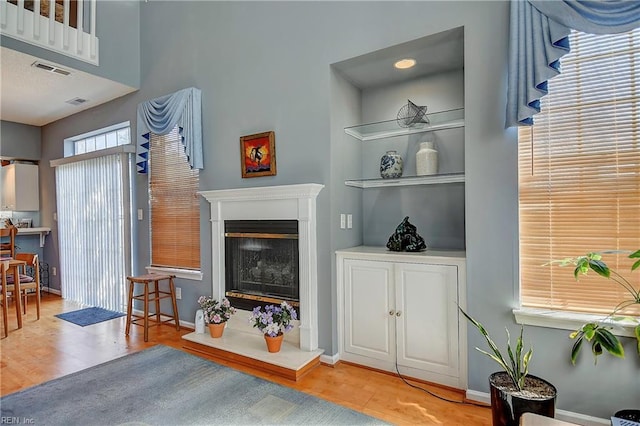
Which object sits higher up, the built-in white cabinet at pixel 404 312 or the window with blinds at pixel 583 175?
the window with blinds at pixel 583 175

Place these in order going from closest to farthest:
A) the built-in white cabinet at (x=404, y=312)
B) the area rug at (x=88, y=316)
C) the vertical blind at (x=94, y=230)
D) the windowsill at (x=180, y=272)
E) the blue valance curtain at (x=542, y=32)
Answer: the blue valance curtain at (x=542, y=32) → the built-in white cabinet at (x=404, y=312) → the windowsill at (x=180, y=272) → the area rug at (x=88, y=316) → the vertical blind at (x=94, y=230)

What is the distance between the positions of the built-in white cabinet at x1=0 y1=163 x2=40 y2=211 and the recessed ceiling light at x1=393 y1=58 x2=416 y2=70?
6.00 meters

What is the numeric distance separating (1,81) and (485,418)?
5.54 metres

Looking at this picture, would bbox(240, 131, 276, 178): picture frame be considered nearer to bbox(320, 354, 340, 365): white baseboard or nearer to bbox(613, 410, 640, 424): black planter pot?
bbox(320, 354, 340, 365): white baseboard

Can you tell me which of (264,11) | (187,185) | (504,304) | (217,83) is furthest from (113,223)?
(504,304)

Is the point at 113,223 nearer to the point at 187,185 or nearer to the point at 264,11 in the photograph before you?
the point at 187,185

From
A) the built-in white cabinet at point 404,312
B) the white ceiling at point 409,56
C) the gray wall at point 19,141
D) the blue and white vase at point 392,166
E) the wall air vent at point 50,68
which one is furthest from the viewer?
the gray wall at point 19,141

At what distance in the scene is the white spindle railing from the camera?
306 cm

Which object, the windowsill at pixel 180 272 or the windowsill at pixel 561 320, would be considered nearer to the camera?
the windowsill at pixel 561 320

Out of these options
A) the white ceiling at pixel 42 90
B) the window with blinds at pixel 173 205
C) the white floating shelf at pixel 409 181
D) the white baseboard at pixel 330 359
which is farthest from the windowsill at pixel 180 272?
the white ceiling at pixel 42 90

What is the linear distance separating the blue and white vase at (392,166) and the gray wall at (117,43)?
322 centimetres

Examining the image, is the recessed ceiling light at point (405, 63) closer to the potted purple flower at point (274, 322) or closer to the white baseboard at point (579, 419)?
the potted purple flower at point (274, 322)

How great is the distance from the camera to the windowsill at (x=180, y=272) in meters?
3.56

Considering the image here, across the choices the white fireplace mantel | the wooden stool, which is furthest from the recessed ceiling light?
the wooden stool
